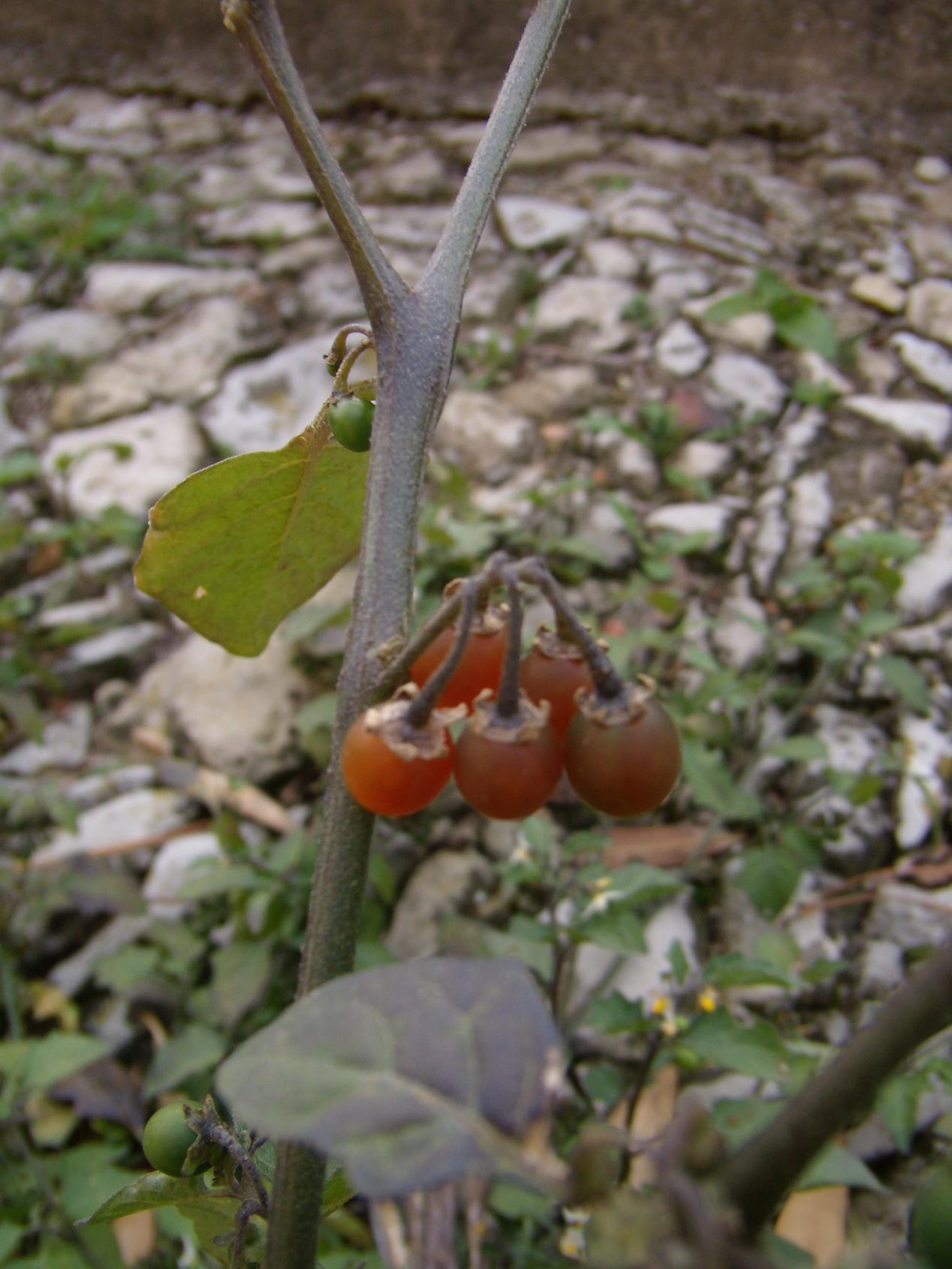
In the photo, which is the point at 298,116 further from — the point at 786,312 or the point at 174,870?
the point at 786,312

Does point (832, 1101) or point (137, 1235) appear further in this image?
point (137, 1235)

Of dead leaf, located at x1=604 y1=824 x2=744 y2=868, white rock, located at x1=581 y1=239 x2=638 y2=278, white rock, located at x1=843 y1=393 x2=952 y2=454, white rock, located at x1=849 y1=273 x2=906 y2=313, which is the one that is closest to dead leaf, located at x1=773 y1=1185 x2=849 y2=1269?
dead leaf, located at x1=604 y1=824 x2=744 y2=868

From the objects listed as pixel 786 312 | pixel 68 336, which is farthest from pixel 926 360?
pixel 68 336

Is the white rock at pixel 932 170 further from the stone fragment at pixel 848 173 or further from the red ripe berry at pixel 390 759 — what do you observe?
the red ripe berry at pixel 390 759

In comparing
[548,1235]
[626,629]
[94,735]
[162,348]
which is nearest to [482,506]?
[626,629]

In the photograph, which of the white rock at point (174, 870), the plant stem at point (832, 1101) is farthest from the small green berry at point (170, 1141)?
the white rock at point (174, 870)

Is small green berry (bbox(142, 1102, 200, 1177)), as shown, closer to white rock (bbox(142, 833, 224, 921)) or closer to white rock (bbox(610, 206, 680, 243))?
white rock (bbox(142, 833, 224, 921))
